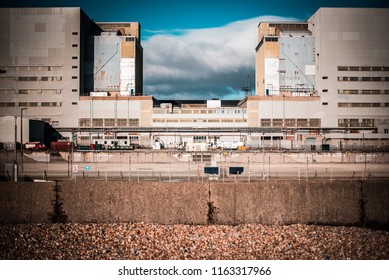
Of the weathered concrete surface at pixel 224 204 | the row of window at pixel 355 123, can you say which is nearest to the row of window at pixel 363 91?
the row of window at pixel 355 123

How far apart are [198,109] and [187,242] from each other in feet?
200

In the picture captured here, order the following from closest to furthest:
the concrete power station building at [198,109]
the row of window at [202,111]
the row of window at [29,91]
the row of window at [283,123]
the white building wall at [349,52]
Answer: the white building wall at [349,52] → the concrete power station building at [198,109] → the row of window at [29,91] → the row of window at [283,123] → the row of window at [202,111]

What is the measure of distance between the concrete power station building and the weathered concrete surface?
49.9m

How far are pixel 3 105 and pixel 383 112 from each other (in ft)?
214

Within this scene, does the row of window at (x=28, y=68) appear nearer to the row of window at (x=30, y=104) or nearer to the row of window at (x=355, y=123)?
the row of window at (x=30, y=104)

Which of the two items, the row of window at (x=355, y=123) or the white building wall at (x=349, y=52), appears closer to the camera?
the white building wall at (x=349, y=52)

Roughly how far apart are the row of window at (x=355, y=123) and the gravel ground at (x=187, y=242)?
60.5 meters

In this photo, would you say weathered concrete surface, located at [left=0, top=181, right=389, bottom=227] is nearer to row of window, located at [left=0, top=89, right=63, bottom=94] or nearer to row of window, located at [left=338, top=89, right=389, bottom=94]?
row of window, located at [left=0, top=89, right=63, bottom=94]

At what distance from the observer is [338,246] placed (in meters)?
15.6

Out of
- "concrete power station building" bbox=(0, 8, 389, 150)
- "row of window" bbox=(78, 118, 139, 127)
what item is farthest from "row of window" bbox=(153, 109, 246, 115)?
"row of window" bbox=(78, 118, 139, 127)

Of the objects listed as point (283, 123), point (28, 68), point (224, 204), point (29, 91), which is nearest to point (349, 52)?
point (283, 123)

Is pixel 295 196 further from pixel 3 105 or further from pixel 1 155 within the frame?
pixel 3 105

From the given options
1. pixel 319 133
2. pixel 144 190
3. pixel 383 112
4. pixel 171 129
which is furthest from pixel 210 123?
pixel 144 190

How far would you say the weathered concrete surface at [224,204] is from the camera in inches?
719
